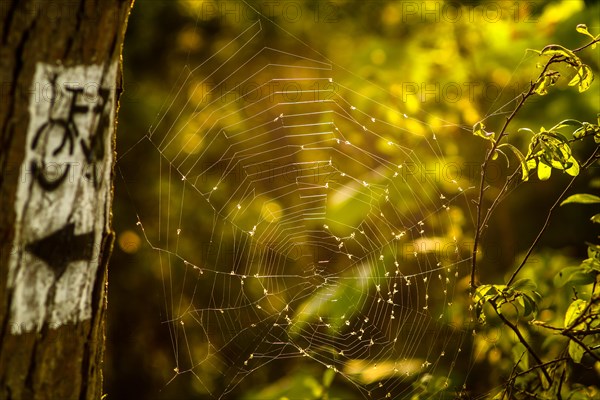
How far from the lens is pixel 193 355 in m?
4.07

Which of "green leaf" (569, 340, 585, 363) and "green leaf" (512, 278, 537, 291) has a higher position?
"green leaf" (512, 278, 537, 291)

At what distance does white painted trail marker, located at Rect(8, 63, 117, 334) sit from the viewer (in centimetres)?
79

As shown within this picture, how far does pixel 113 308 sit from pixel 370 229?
1.98 metres

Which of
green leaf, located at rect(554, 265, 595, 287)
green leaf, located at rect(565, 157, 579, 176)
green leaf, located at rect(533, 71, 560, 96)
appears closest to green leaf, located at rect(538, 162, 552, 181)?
green leaf, located at rect(565, 157, 579, 176)

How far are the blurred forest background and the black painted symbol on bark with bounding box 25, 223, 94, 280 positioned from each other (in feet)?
4.26

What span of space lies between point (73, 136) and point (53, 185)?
0.08 metres

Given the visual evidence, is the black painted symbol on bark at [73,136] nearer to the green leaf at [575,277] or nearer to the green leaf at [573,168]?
the green leaf at [573,168]

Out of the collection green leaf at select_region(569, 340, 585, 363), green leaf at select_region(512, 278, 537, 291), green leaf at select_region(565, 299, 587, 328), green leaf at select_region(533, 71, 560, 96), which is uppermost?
green leaf at select_region(533, 71, 560, 96)

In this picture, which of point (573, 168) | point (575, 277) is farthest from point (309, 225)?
point (573, 168)

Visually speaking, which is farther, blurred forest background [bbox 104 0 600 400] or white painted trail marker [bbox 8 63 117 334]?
blurred forest background [bbox 104 0 600 400]

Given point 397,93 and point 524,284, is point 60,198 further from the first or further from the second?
point 397,93

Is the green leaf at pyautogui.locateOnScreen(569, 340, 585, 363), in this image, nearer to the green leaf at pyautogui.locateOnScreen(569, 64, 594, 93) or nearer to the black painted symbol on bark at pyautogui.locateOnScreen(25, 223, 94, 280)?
the green leaf at pyautogui.locateOnScreen(569, 64, 594, 93)

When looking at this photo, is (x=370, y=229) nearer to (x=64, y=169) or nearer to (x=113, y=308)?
(x=113, y=308)

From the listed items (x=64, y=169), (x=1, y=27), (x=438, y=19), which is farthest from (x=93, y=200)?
(x=438, y=19)
